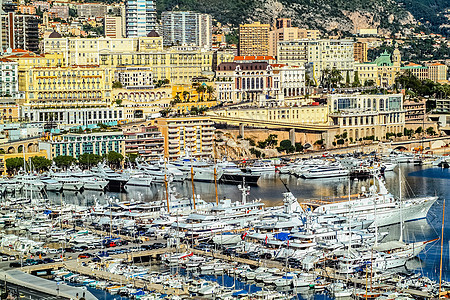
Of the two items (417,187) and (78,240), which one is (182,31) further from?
(78,240)

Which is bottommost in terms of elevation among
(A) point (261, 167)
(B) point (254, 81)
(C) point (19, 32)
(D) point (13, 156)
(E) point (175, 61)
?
(A) point (261, 167)

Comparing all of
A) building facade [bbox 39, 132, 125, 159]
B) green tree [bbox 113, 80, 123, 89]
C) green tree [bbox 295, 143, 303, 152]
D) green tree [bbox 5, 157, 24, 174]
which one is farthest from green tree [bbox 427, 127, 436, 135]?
green tree [bbox 5, 157, 24, 174]

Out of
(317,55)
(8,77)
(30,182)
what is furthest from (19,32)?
(30,182)

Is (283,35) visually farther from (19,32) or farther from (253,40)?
(19,32)

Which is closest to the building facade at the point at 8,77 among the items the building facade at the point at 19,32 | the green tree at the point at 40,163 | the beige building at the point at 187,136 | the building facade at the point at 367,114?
the building facade at the point at 19,32

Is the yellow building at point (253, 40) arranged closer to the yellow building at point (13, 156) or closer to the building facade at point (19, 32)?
the building facade at point (19, 32)

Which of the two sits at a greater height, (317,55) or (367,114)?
(317,55)

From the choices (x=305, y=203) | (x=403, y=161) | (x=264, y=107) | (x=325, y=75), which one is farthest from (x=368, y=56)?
(x=305, y=203)

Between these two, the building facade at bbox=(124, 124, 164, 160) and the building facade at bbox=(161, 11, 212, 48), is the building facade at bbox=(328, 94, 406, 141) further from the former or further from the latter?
the building facade at bbox=(161, 11, 212, 48)
